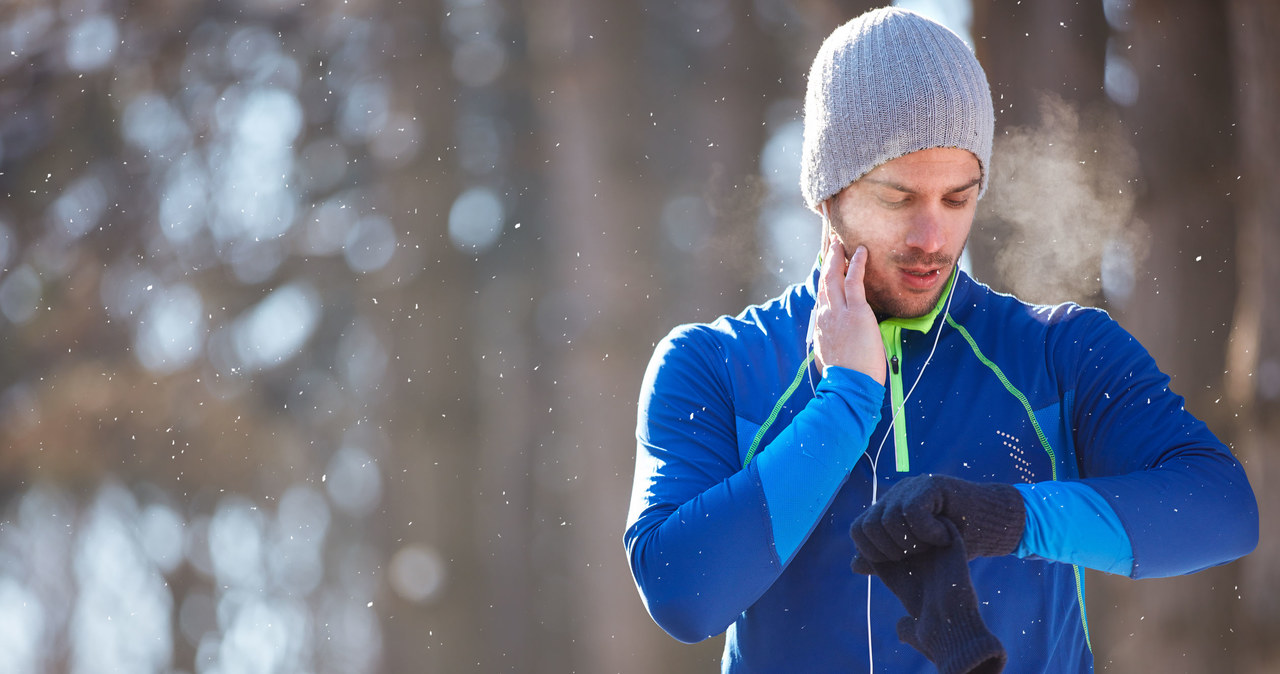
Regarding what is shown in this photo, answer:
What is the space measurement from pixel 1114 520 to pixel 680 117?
508cm

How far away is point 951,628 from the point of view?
44.7 inches

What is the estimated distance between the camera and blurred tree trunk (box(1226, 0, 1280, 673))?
12.0ft

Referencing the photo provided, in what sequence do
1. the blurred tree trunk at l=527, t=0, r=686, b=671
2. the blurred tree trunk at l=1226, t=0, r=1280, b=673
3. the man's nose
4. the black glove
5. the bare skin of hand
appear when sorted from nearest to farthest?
the black glove → the bare skin of hand → the man's nose → the blurred tree trunk at l=1226, t=0, r=1280, b=673 → the blurred tree trunk at l=527, t=0, r=686, b=671

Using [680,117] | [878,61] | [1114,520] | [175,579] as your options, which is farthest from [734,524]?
[175,579]

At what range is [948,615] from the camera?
45.0 inches

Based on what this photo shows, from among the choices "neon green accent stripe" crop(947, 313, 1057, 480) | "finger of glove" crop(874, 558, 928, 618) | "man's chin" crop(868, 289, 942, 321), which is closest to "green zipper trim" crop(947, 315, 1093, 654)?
"neon green accent stripe" crop(947, 313, 1057, 480)

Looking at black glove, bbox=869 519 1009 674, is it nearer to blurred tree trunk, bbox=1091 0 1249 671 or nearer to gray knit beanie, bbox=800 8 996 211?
gray knit beanie, bbox=800 8 996 211

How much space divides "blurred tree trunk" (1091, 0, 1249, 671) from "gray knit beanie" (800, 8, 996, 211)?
2.77 metres

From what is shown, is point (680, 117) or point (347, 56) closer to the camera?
point (680, 117)

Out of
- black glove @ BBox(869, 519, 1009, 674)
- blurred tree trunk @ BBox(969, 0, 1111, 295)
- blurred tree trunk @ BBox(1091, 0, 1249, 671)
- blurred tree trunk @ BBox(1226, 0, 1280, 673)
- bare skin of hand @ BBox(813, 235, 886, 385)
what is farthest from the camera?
blurred tree trunk @ BBox(969, 0, 1111, 295)

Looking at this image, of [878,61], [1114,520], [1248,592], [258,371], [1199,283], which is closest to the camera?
[1114,520]

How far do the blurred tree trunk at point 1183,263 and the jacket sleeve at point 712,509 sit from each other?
122 inches

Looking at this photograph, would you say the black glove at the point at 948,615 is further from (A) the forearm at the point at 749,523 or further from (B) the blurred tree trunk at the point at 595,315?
(B) the blurred tree trunk at the point at 595,315

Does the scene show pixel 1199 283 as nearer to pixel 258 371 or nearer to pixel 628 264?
pixel 628 264
